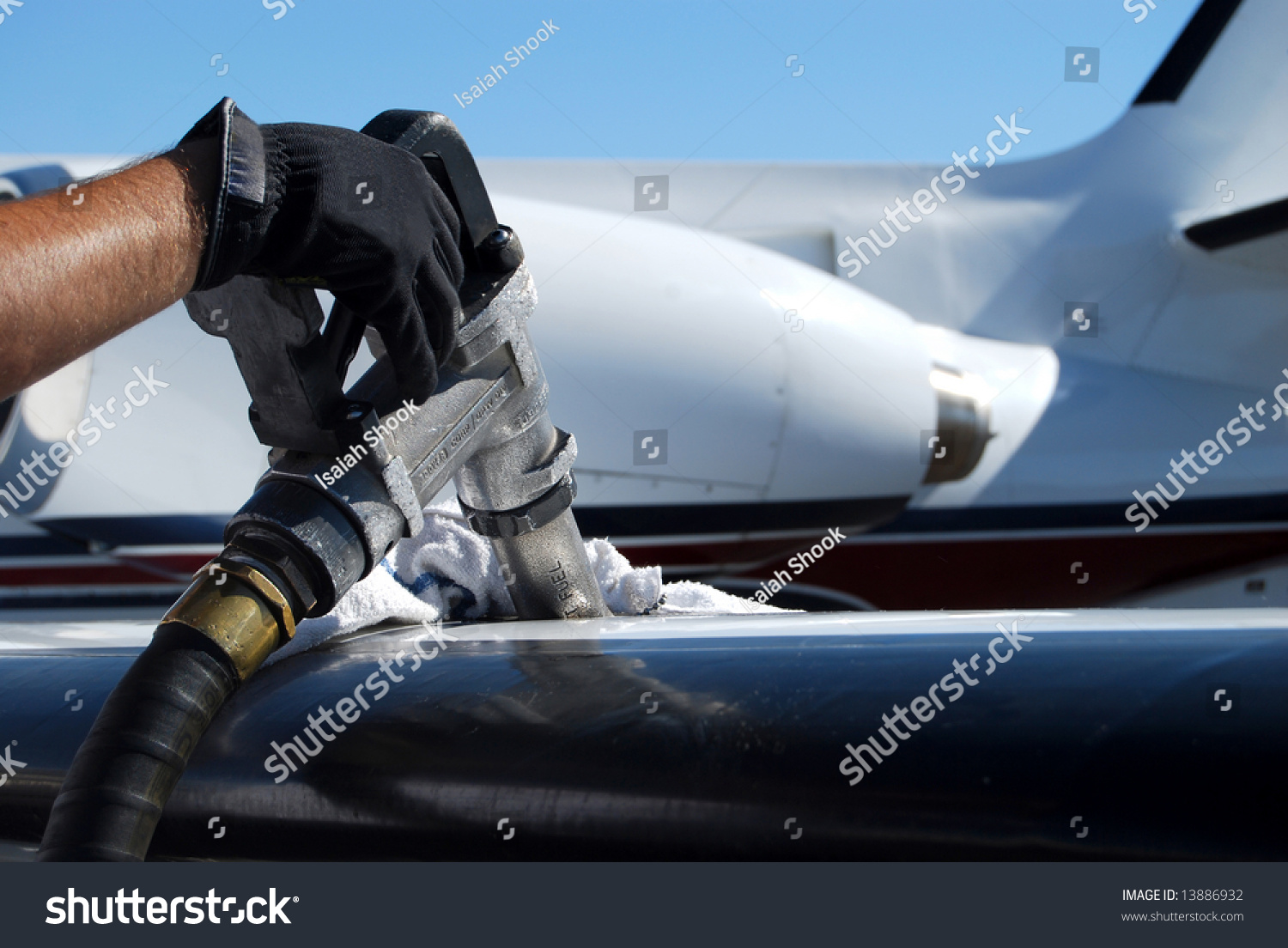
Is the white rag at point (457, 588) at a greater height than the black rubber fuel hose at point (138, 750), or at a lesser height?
greater

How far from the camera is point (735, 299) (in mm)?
2973

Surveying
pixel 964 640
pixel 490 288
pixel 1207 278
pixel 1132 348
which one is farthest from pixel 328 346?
pixel 1207 278

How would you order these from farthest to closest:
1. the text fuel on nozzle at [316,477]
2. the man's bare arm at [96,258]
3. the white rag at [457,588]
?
1. the white rag at [457,588]
2. the text fuel on nozzle at [316,477]
3. the man's bare arm at [96,258]

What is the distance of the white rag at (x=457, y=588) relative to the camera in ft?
3.58

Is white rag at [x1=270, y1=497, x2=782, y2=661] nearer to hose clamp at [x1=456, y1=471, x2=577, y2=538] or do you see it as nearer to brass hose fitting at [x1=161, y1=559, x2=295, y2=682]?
hose clamp at [x1=456, y1=471, x2=577, y2=538]

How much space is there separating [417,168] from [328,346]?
0.63 ft

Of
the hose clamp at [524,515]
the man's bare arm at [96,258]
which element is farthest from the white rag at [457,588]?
the man's bare arm at [96,258]

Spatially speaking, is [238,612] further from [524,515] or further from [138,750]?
[524,515]

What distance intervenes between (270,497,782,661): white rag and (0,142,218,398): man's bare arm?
0.47m

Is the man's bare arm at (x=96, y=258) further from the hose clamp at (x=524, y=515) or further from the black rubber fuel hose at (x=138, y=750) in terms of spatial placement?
the hose clamp at (x=524, y=515)

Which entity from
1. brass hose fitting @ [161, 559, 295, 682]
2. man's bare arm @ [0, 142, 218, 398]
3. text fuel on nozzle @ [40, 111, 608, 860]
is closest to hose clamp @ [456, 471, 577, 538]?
text fuel on nozzle @ [40, 111, 608, 860]

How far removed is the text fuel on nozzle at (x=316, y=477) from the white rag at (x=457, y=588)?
0.38 feet

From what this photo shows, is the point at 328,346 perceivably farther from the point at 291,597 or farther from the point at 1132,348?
the point at 1132,348

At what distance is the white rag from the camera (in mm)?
1091
